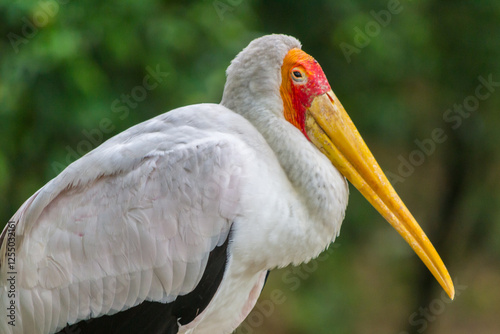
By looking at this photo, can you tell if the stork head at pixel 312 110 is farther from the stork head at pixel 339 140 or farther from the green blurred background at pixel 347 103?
the green blurred background at pixel 347 103

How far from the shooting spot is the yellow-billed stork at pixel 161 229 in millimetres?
2643

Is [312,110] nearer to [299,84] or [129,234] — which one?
[299,84]

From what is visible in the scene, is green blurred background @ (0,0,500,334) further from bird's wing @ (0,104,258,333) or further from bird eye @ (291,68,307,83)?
bird's wing @ (0,104,258,333)

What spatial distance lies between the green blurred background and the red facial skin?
128 cm

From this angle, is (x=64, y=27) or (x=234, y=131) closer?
(x=234, y=131)

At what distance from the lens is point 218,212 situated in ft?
8.68

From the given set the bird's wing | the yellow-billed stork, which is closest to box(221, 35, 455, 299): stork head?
the yellow-billed stork

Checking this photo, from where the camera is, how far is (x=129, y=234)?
266 centimetres

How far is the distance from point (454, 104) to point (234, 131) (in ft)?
13.0

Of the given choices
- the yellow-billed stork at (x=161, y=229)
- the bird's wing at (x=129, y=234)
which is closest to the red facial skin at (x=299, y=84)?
the yellow-billed stork at (x=161, y=229)

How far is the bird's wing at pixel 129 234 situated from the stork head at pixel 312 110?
27 centimetres

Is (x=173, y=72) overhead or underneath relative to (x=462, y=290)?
overhead

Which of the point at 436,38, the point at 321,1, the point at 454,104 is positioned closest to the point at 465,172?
the point at 454,104

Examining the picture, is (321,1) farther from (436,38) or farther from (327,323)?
(327,323)
